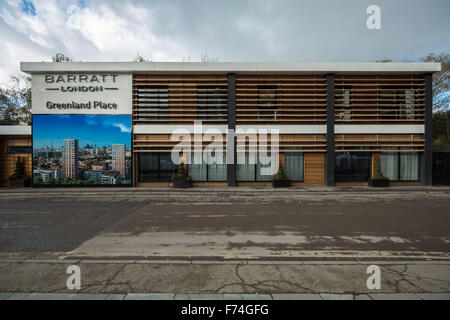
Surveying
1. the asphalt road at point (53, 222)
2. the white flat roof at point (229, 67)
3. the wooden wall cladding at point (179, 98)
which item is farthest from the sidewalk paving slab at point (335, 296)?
the white flat roof at point (229, 67)

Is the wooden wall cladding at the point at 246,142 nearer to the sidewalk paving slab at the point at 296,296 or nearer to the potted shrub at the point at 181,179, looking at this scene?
the potted shrub at the point at 181,179

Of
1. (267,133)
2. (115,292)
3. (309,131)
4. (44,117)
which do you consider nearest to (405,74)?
(309,131)

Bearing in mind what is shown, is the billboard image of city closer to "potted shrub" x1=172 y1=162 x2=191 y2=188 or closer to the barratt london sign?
the barratt london sign

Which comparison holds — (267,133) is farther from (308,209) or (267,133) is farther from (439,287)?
(439,287)

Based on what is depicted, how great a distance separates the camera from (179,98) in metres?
15.0

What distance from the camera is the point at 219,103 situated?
49.4ft

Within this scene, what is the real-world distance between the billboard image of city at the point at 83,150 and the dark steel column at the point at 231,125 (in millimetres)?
7928

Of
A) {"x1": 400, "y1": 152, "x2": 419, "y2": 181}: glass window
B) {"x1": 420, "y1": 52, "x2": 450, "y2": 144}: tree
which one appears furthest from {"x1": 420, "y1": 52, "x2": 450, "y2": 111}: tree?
{"x1": 400, "y1": 152, "x2": 419, "y2": 181}: glass window

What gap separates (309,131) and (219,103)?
754cm

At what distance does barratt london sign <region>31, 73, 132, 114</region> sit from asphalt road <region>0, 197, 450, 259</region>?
824 centimetres

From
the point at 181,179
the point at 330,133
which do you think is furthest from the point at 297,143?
the point at 181,179

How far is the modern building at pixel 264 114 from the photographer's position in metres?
14.7

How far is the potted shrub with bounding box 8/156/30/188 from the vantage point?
14234 millimetres
